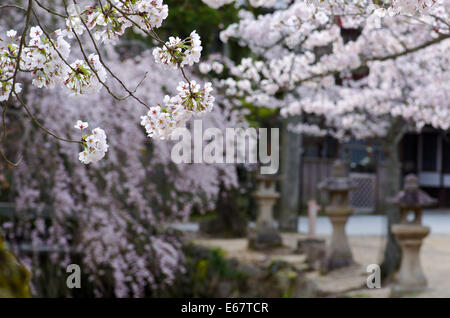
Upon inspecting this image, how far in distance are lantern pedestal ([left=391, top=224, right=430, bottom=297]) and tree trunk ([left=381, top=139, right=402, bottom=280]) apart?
3.90 ft

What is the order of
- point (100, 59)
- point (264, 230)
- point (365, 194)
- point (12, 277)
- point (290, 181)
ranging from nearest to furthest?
1. point (100, 59)
2. point (12, 277)
3. point (264, 230)
4. point (290, 181)
5. point (365, 194)

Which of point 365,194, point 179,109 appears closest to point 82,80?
point 179,109

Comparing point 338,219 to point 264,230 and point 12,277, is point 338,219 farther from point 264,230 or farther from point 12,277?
point 12,277

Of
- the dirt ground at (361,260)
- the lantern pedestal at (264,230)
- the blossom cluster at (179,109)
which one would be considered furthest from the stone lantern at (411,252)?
the blossom cluster at (179,109)

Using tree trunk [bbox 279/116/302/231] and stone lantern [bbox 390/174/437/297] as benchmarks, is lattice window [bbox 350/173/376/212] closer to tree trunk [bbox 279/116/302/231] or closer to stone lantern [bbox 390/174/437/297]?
tree trunk [bbox 279/116/302/231]

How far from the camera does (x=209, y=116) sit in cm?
671

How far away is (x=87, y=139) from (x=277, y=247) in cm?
639

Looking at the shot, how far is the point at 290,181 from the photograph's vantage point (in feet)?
32.8

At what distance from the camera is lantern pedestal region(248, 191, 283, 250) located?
26.3 feet

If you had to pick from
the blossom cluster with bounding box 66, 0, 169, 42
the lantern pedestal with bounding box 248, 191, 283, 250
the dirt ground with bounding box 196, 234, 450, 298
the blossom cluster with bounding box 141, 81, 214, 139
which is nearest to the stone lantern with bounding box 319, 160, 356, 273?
the dirt ground with bounding box 196, 234, 450, 298

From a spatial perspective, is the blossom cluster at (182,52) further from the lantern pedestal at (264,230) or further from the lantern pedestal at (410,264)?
the lantern pedestal at (264,230)

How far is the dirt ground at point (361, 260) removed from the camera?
530 centimetres

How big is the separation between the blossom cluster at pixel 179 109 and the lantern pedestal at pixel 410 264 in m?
3.49

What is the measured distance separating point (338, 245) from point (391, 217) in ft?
2.50
